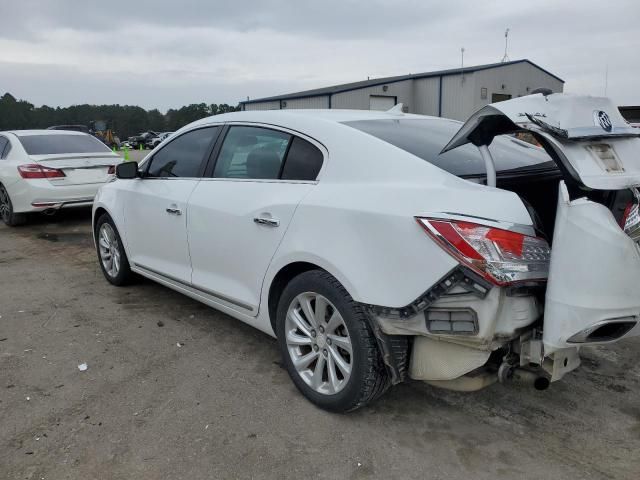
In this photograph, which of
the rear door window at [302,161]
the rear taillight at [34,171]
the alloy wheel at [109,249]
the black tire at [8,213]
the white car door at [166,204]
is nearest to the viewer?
the rear door window at [302,161]

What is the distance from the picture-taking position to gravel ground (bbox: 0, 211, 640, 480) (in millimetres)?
2490

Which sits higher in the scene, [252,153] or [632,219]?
[252,153]

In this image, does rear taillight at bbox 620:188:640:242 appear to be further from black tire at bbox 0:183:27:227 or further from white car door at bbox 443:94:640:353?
black tire at bbox 0:183:27:227

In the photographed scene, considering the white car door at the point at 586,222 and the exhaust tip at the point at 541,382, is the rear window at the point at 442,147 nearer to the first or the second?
the white car door at the point at 586,222

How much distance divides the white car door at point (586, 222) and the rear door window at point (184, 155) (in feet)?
6.77

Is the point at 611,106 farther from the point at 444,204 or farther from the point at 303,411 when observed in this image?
the point at 303,411

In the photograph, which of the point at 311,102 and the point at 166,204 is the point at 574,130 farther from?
the point at 311,102

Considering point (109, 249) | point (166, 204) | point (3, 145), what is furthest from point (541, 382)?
point (3, 145)

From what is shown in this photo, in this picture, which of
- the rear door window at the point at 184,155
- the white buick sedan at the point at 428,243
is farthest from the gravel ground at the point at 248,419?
the rear door window at the point at 184,155

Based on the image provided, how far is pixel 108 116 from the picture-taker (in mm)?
89000

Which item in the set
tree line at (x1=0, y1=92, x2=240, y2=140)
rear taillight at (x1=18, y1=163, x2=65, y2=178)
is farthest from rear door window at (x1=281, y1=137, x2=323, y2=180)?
tree line at (x1=0, y1=92, x2=240, y2=140)

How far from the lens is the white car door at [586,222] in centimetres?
211

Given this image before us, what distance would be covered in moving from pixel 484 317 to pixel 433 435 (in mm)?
831

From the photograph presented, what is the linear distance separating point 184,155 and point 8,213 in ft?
19.1
